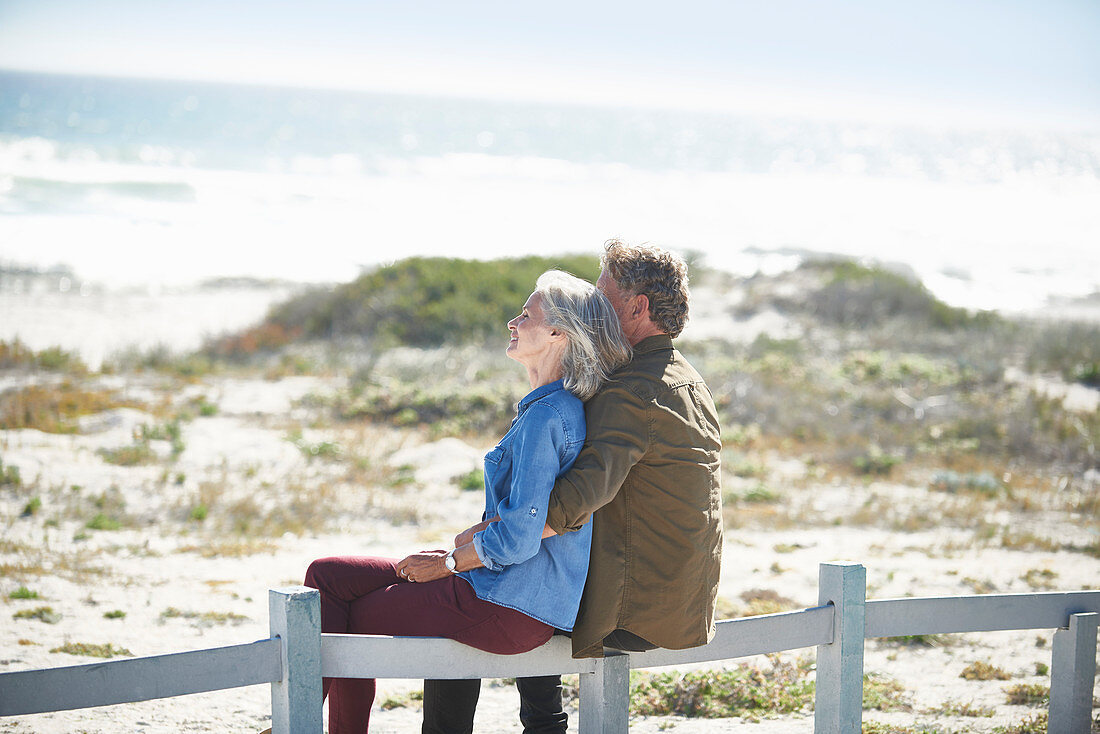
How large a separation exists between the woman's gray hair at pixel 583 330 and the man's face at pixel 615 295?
0.07 meters

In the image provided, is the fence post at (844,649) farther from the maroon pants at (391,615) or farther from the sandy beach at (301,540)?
the sandy beach at (301,540)

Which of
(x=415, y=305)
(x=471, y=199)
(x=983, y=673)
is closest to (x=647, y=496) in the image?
(x=983, y=673)

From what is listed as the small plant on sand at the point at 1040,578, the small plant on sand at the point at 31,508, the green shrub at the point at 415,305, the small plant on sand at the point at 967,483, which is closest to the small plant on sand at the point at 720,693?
the small plant on sand at the point at 1040,578

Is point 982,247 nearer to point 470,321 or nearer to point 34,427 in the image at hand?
point 470,321

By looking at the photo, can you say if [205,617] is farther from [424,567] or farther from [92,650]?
[424,567]

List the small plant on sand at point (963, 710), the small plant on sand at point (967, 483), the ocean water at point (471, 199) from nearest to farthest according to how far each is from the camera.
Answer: the small plant on sand at point (963, 710) < the small plant on sand at point (967, 483) < the ocean water at point (471, 199)

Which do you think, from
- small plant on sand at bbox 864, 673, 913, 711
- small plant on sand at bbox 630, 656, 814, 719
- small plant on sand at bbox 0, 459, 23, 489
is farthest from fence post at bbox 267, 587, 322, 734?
small plant on sand at bbox 0, 459, 23, 489

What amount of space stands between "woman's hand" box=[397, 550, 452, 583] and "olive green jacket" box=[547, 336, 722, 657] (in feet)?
1.35

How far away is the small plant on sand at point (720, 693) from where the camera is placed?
14.7 feet

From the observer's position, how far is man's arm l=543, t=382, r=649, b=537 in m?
2.51

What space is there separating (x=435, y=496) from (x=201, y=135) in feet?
216

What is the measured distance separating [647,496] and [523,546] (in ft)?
1.23

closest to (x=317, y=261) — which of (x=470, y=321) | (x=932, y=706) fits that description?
(x=470, y=321)

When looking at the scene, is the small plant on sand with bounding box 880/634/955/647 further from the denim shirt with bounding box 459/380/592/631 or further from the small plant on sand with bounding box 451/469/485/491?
the small plant on sand with bounding box 451/469/485/491
